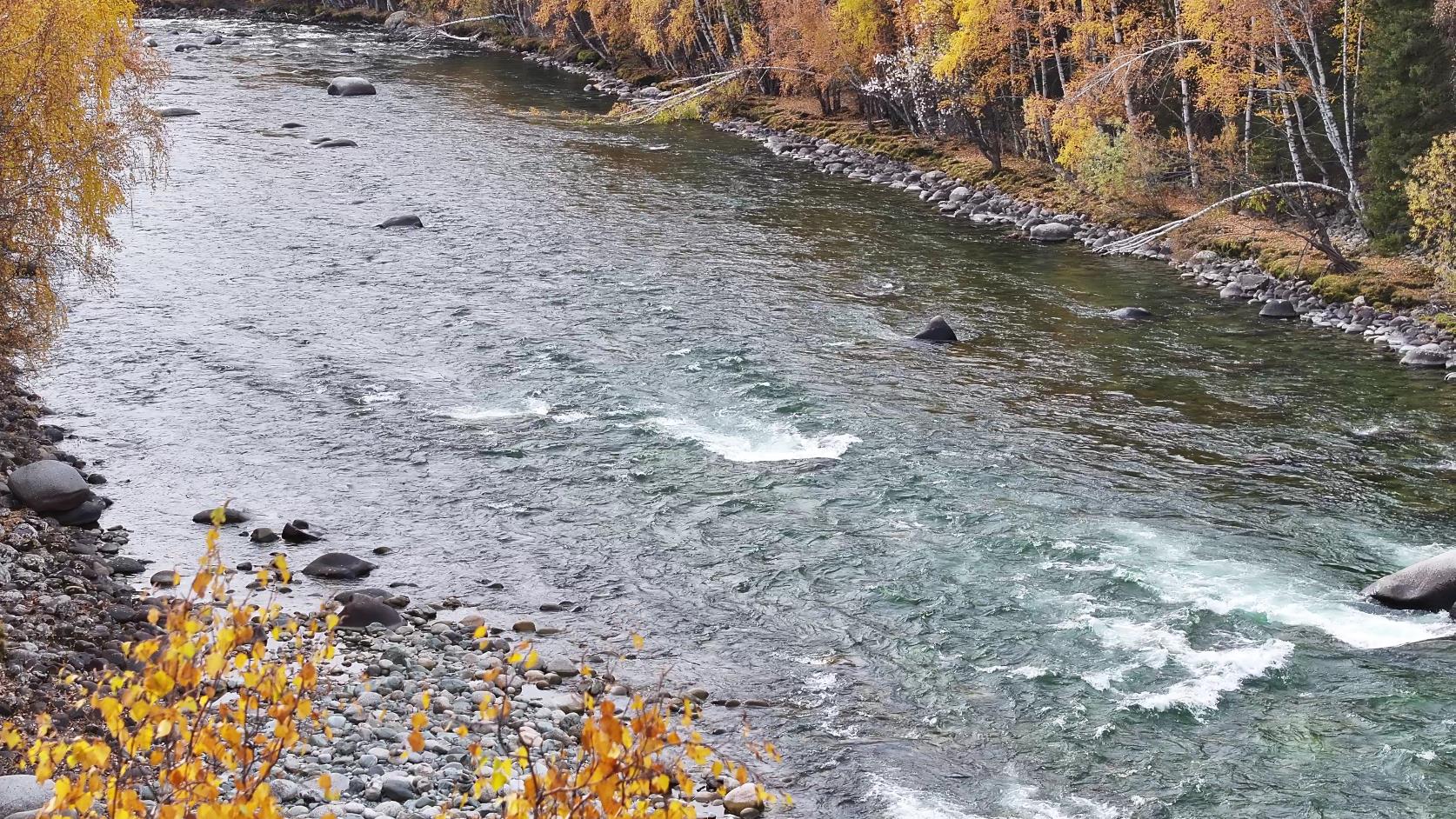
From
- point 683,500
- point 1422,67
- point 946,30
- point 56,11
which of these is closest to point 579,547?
point 683,500

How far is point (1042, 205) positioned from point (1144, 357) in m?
15.8

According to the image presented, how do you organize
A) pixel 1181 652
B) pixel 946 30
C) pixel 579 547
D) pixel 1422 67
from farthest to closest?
pixel 946 30
pixel 1422 67
pixel 579 547
pixel 1181 652

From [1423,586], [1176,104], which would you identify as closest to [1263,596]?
[1423,586]

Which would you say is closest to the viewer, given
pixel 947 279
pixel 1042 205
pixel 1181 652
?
pixel 1181 652

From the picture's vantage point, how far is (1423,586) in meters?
18.2

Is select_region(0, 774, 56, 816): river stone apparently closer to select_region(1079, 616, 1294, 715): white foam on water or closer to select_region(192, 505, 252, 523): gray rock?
select_region(192, 505, 252, 523): gray rock

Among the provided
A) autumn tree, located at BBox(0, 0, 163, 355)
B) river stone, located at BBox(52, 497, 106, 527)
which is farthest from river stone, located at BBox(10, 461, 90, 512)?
autumn tree, located at BBox(0, 0, 163, 355)

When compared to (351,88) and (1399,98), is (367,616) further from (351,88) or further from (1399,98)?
(351,88)

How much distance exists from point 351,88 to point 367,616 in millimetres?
51926

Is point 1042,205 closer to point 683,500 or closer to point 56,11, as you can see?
point 683,500

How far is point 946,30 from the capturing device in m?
51.6

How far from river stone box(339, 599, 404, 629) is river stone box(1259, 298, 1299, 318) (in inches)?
931

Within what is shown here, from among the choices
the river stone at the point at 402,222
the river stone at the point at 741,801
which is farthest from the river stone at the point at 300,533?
the river stone at the point at 402,222

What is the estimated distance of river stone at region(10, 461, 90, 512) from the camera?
20.9 meters
